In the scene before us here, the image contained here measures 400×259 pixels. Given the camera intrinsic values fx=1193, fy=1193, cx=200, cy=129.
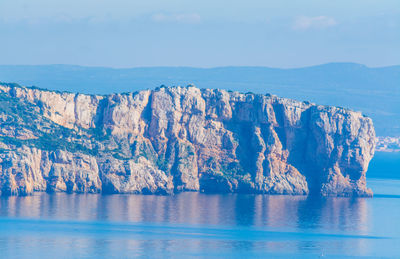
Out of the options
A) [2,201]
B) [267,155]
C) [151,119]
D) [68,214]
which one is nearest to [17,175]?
[2,201]

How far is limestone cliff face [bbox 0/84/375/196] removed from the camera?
15688 cm

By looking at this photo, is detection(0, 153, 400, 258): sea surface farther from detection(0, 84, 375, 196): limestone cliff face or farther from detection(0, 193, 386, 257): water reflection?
detection(0, 84, 375, 196): limestone cliff face

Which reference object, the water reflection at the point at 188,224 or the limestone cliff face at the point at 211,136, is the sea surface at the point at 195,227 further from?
the limestone cliff face at the point at 211,136

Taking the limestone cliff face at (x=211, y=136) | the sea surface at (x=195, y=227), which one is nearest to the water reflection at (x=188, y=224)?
the sea surface at (x=195, y=227)

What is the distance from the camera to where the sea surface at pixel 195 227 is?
10819 centimetres

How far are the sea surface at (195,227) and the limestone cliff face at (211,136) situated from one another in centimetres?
548

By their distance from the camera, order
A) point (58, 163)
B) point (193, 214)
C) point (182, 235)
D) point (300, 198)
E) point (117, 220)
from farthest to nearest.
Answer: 1. point (300, 198)
2. point (58, 163)
3. point (193, 214)
4. point (117, 220)
5. point (182, 235)

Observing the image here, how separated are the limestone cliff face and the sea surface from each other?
5.48 metres

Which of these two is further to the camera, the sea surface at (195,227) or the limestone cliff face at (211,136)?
the limestone cliff face at (211,136)

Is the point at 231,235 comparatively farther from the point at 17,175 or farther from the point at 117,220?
the point at 17,175

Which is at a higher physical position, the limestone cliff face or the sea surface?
the limestone cliff face

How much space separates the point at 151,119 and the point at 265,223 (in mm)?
36702

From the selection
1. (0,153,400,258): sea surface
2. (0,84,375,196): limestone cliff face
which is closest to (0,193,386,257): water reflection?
(0,153,400,258): sea surface

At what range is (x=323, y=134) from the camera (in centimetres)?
16400
